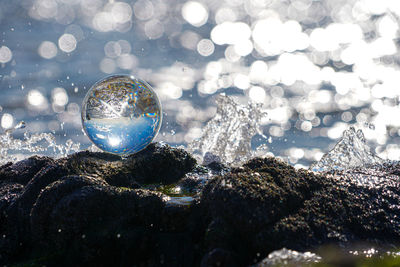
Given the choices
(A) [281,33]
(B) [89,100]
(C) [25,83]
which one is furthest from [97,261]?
(A) [281,33]

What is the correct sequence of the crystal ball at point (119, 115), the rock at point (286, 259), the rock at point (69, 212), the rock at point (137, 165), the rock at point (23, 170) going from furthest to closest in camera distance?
1. the crystal ball at point (119, 115)
2. the rock at point (23, 170)
3. the rock at point (137, 165)
4. the rock at point (69, 212)
5. the rock at point (286, 259)

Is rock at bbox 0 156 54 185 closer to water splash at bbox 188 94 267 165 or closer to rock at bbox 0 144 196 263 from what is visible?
rock at bbox 0 144 196 263

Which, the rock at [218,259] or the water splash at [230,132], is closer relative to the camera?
the rock at [218,259]

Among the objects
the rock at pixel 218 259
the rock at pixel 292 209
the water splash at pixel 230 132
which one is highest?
the water splash at pixel 230 132

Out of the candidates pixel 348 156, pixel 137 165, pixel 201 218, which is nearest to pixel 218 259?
pixel 201 218

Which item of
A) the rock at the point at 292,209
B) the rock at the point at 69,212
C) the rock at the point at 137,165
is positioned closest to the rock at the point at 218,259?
the rock at the point at 292,209

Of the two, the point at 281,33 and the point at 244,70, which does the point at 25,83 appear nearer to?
the point at 244,70

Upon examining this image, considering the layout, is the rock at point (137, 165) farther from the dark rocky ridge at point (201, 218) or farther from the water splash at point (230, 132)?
the water splash at point (230, 132)
